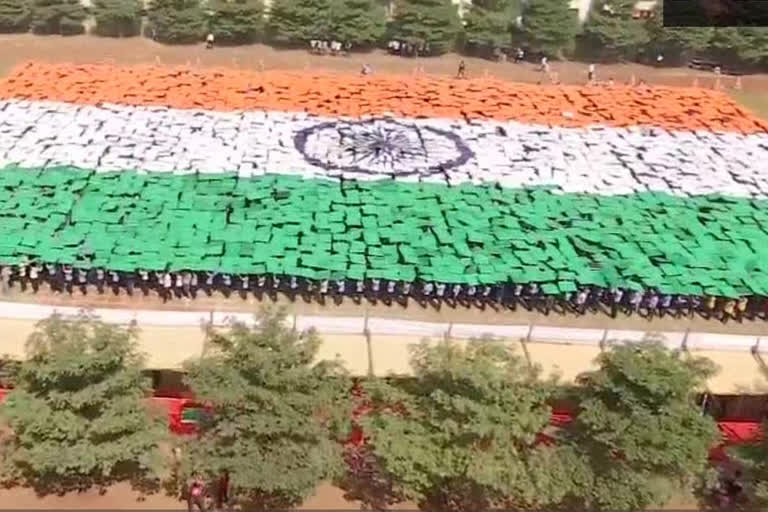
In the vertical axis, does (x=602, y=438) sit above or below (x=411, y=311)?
above

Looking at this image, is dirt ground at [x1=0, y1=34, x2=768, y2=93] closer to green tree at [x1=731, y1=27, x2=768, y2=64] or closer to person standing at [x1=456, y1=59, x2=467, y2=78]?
person standing at [x1=456, y1=59, x2=467, y2=78]

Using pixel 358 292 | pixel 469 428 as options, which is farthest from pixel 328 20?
pixel 469 428

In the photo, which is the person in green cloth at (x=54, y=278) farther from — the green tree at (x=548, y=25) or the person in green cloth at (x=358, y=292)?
the green tree at (x=548, y=25)

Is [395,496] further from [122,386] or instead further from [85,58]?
[85,58]

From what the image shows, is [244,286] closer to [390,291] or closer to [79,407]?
[390,291]

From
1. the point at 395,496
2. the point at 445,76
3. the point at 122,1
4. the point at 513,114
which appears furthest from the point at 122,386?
the point at 122,1

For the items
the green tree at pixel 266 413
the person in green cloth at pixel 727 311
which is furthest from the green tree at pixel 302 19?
the green tree at pixel 266 413
